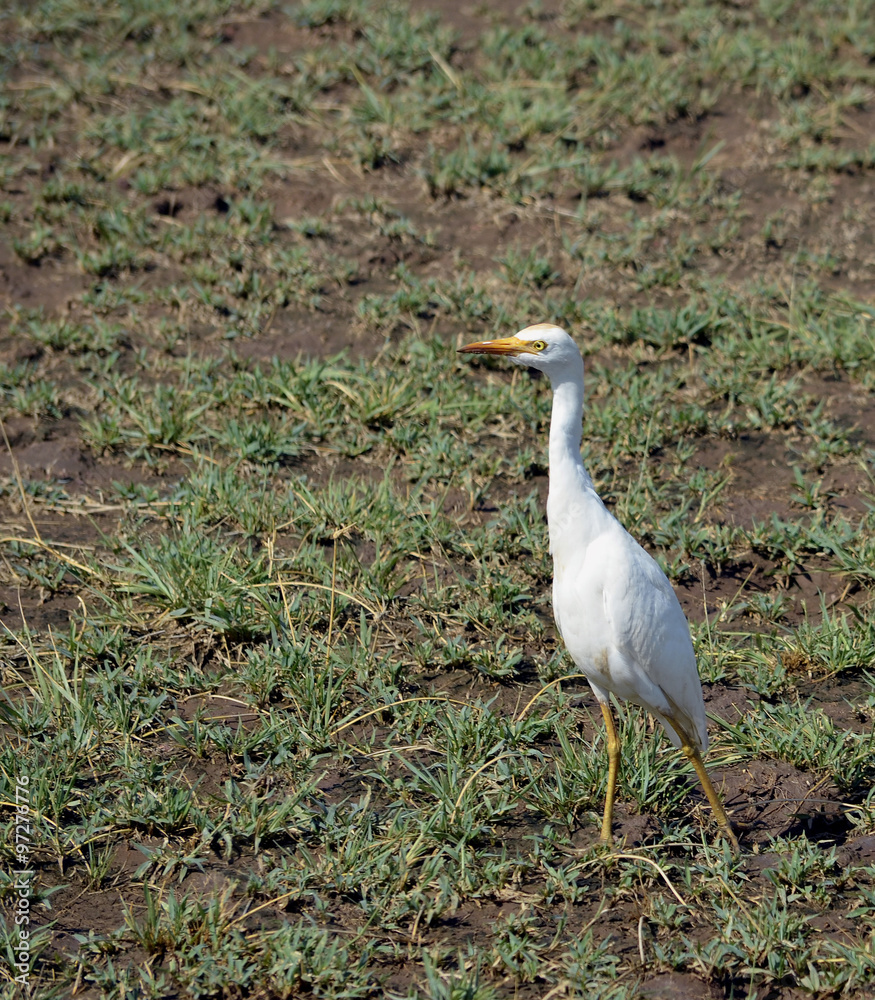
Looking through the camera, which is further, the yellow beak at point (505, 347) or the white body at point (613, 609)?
the yellow beak at point (505, 347)

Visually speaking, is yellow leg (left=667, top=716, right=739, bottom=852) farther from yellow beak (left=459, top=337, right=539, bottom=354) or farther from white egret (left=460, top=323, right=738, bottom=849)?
yellow beak (left=459, top=337, right=539, bottom=354)

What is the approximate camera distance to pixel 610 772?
3086 millimetres

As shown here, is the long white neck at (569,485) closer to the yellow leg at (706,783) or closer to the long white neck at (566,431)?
the long white neck at (566,431)

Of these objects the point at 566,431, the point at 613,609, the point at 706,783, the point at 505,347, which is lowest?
the point at 706,783

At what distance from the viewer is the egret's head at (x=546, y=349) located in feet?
9.96

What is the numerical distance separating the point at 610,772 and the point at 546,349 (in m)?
1.21

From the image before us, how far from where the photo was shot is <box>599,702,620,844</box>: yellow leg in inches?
120

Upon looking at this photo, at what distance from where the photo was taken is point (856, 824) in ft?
10.5

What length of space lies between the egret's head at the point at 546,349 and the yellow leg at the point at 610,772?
3.22ft

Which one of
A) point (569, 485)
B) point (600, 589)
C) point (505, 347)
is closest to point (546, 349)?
point (505, 347)

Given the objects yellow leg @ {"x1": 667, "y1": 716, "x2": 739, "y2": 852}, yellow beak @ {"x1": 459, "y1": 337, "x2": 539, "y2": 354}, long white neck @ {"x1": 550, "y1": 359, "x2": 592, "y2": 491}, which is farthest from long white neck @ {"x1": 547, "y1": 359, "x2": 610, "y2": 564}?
yellow leg @ {"x1": 667, "y1": 716, "x2": 739, "y2": 852}

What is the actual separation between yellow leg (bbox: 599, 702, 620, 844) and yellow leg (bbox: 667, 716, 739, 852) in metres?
0.17

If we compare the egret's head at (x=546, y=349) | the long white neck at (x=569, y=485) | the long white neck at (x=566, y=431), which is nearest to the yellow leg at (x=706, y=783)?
the long white neck at (x=569, y=485)

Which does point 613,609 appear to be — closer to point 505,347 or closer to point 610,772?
point 610,772
